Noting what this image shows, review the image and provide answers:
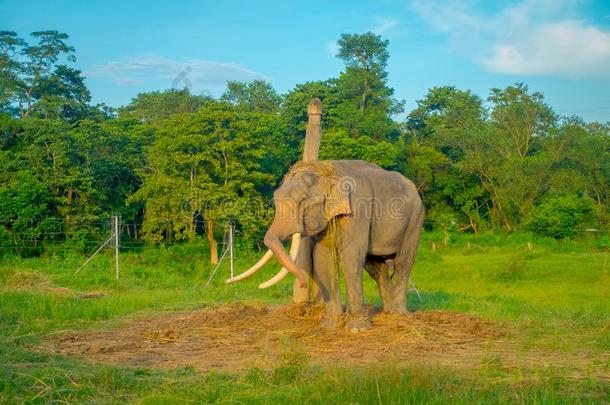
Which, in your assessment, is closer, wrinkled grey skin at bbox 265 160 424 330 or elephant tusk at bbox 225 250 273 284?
elephant tusk at bbox 225 250 273 284

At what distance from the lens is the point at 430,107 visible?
152 feet

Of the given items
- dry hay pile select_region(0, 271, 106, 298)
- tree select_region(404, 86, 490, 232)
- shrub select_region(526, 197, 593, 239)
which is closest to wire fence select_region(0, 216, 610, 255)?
shrub select_region(526, 197, 593, 239)

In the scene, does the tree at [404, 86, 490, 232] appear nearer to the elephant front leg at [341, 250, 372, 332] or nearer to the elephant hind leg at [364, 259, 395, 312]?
the elephant hind leg at [364, 259, 395, 312]

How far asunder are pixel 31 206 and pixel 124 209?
4956 millimetres

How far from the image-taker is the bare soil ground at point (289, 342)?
764 cm

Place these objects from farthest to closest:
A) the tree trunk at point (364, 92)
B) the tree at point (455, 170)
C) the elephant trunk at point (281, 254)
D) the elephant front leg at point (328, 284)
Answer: the tree trunk at point (364, 92) < the tree at point (455, 170) < the elephant front leg at point (328, 284) < the elephant trunk at point (281, 254)

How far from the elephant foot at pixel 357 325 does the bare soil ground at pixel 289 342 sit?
9cm

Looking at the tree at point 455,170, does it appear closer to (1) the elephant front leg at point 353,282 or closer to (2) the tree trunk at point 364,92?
(2) the tree trunk at point 364,92

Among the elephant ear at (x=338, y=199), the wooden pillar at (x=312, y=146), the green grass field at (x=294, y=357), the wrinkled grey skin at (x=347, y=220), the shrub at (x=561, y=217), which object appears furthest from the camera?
the shrub at (x=561, y=217)

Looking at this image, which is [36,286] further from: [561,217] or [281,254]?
[561,217]

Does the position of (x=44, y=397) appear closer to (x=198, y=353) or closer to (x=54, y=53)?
(x=198, y=353)

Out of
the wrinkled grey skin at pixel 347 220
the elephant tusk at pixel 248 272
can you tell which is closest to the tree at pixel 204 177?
the wrinkled grey skin at pixel 347 220

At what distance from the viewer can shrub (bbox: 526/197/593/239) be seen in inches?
1211

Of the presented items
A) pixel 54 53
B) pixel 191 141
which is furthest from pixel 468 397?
pixel 54 53
